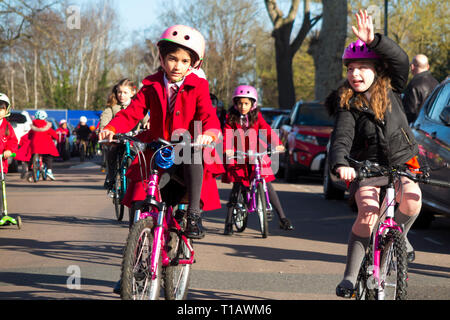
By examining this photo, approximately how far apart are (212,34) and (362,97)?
41480 millimetres

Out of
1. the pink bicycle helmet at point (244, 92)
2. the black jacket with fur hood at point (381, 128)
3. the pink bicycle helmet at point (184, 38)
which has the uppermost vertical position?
the pink bicycle helmet at point (184, 38)

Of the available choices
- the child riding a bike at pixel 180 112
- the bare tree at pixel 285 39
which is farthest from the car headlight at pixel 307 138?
the bare tree at pixel 285 39

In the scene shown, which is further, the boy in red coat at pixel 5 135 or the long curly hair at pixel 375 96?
the boy in red coat at pixel 5 135

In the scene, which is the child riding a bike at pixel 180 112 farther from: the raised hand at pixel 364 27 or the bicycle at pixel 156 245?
the raised hand at pixel 364 27

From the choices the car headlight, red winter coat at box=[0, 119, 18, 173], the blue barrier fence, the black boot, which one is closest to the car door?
the black boot

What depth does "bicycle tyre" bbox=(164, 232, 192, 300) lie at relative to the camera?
16.4 ft

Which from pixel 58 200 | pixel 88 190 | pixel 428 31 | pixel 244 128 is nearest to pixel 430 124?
pixel 244 128

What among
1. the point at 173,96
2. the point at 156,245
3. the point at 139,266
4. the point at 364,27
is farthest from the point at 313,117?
the point at 139,266

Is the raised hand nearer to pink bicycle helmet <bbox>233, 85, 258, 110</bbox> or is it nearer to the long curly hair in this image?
the long curly hair

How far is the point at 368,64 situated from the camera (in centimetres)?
496

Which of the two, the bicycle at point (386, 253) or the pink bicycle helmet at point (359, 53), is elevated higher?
the pink bicycle helmet at point (359, 53)

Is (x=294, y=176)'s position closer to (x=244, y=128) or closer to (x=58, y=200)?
(x=58, y=200)

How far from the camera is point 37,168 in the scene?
18875 millimetres

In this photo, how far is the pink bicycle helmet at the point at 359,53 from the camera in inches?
193
